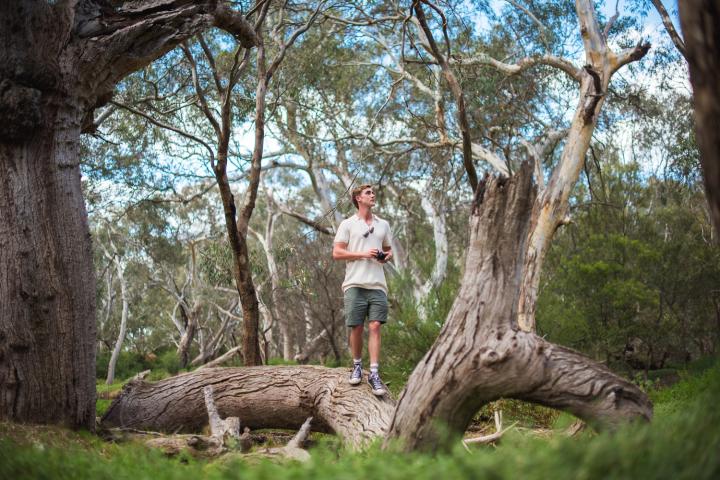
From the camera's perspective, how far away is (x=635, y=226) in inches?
810

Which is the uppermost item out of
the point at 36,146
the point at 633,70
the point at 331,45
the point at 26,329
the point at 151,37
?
the point at 331,45

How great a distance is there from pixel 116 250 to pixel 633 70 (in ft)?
56.8

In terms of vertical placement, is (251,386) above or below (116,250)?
below

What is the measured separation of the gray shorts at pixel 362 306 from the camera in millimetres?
5992

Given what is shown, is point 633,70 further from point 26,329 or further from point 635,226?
point 26,329

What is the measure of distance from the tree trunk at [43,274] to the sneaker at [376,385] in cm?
230

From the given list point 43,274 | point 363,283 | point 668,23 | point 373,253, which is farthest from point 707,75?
point 668,23

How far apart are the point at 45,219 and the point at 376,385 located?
2962 mm

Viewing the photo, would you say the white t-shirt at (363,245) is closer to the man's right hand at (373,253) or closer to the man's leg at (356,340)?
the man's right hand at (373,253)

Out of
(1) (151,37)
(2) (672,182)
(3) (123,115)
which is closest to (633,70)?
(2) (672,182)

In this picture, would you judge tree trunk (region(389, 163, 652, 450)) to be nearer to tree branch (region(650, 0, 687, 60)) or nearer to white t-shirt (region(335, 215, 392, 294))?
white t-shirt (region(335, 215, 392, 294))

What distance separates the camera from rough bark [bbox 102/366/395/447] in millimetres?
6777

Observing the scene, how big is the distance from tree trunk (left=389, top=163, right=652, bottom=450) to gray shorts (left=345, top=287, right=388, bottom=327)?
2145mm

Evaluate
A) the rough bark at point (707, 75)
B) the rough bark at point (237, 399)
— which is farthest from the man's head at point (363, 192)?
the rough bark at point (707, 75)
